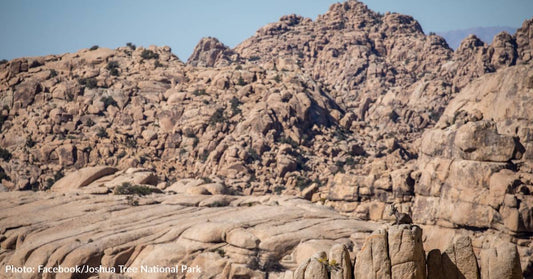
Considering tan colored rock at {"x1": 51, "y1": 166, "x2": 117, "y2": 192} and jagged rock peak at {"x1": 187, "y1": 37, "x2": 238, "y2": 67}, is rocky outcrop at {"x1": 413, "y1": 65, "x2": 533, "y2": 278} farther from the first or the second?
jagged rock peak at {"x1": 187, "y1": 37, "x2": 238, "y2": 67}

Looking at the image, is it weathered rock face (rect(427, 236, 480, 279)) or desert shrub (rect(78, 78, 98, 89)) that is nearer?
weathered rock face (rect(427, 236, 480, 279))

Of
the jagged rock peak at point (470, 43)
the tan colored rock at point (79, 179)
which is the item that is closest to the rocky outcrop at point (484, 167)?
the tan colored rock at point (79, 179)

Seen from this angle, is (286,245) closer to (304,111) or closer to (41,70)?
(304,111)

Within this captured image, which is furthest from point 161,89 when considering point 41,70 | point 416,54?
point 416,54

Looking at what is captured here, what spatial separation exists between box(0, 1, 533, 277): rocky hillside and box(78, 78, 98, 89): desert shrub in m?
0.64

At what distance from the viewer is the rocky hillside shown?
49.9m

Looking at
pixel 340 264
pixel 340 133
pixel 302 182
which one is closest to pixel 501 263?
pixel 340 264

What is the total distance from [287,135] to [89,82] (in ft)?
134

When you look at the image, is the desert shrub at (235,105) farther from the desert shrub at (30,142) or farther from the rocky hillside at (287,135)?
the desert shrub at (30,142)

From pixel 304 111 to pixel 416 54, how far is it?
8700cm

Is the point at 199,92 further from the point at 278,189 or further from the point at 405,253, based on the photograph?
the point at 405,253

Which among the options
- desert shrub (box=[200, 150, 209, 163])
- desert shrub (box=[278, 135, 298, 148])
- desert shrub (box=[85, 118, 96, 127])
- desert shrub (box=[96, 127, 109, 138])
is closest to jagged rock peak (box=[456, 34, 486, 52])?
desert shrub (box=[278, 135, 298, 148])

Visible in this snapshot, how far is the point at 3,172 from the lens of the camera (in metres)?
83.6

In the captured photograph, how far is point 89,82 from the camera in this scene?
10225cm
